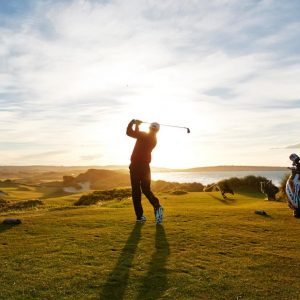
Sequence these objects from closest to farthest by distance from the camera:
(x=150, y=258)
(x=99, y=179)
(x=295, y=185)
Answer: (x=150, y=258) → (x=295, y=185) → (x=99, y=179)

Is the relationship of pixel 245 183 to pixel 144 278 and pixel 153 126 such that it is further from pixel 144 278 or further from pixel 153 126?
pixel 144 278

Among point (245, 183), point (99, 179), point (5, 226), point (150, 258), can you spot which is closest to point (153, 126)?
point (150, 258)

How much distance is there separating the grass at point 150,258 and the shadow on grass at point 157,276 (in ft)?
0.06

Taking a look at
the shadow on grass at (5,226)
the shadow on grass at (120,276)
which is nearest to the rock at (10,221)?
the shadow on grass at (5,226)

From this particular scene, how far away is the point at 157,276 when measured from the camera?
786 cm

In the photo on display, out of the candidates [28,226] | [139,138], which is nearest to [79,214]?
[28,226]

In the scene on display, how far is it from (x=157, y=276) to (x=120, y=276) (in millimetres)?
690

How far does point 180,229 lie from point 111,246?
9.33 ft

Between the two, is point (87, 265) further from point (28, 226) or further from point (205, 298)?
point (28, 226)

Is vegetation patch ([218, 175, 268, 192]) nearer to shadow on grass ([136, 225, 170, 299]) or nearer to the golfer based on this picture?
the golfer

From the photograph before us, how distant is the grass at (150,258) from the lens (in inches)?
283

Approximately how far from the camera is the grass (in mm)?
7191

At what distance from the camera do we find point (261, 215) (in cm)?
1563

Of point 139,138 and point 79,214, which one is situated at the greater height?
point 139,138
